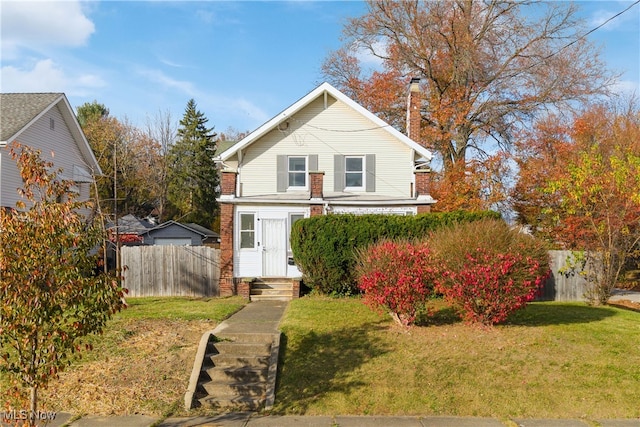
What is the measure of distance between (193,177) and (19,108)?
2415 cm

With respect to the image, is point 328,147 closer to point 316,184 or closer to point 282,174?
point 282,174

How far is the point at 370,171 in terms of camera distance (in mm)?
18984

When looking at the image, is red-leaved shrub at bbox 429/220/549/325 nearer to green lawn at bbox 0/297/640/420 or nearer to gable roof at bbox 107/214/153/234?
green lawn at bbox 0/297/640/420

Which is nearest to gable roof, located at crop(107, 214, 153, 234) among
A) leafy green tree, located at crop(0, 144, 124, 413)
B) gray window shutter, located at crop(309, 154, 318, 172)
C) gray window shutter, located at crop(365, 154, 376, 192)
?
gray window shutter, located at crop(309, 154, 318, 172)

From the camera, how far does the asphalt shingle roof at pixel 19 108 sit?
18706 millimetres

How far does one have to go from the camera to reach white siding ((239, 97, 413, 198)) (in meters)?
18.8

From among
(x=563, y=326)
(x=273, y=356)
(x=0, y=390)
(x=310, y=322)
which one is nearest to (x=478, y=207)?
(x=563, y=326)

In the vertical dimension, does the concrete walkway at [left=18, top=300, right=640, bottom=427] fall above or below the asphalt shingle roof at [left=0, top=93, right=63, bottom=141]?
below

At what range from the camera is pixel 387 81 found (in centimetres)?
3020

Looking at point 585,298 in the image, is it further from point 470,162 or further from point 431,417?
point 470,162

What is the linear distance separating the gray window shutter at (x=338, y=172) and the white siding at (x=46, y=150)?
9.95m

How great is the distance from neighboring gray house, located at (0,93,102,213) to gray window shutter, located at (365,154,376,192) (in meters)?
9.57

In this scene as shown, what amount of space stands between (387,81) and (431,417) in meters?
25.4

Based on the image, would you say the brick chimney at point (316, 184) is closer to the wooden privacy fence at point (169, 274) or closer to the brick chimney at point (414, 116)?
the wooden privacy fence at point (169, 274)
